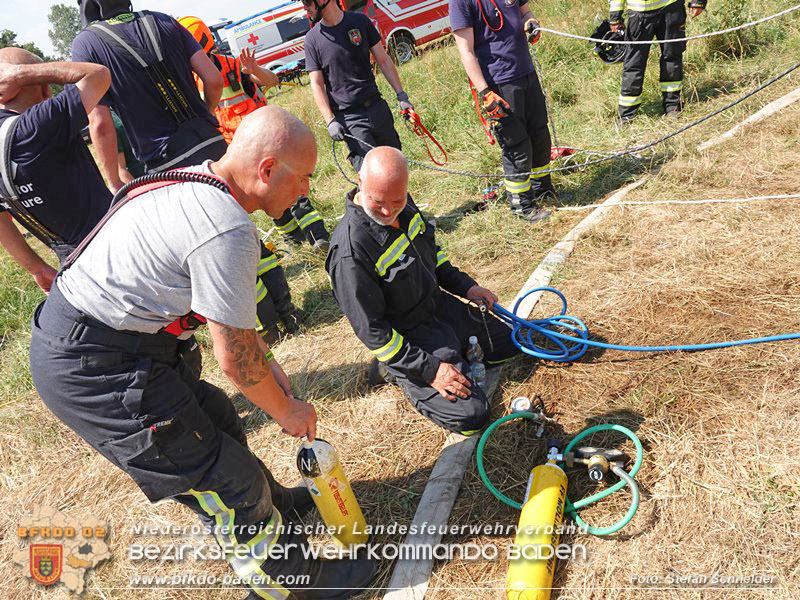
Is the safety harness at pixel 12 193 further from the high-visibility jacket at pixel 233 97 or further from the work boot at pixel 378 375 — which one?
the high-visibility jacket at pixel 233 97

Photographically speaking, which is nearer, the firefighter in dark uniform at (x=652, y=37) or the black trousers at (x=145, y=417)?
the black trousers at (x=145, y=417)

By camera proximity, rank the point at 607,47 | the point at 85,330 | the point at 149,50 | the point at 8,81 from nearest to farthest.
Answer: the point at 85,330
the point at 8,81
the point at 149,50
the point at 607,47

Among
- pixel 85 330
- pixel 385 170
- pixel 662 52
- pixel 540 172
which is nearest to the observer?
pixel 85 330

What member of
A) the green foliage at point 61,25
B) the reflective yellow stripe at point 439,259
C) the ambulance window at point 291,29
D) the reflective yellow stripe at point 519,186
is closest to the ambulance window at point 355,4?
the ambulance window at point 291,29

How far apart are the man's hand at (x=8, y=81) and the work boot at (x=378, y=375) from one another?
2512mm

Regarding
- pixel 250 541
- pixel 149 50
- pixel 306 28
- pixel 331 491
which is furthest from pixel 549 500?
pixel 306 28

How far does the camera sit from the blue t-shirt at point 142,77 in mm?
3525

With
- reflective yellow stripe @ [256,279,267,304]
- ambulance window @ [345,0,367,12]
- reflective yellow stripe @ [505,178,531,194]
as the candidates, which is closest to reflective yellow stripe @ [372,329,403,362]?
reflective yellow stripe @ [256,279,267,304]

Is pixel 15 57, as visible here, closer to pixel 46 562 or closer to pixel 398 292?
pixel 398 292

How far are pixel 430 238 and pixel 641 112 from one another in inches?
176

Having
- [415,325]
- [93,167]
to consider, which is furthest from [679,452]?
[93,167]

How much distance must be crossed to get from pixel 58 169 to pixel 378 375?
2217mm

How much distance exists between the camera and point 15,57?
290 cm

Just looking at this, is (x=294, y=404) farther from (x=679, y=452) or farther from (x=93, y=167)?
(x=93, y=167)
